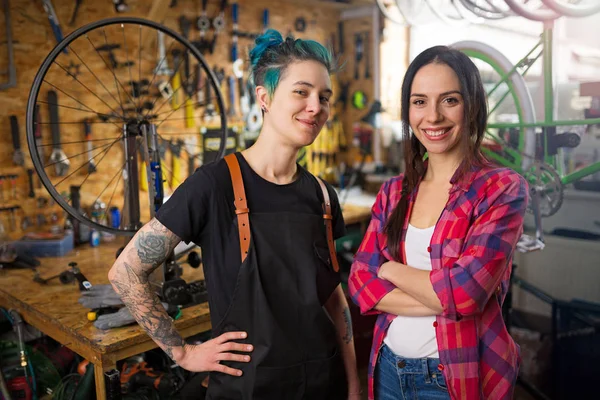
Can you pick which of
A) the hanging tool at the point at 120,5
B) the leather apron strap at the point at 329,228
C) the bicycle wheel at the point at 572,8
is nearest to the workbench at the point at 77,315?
the leather apron strap at the point at 329,228

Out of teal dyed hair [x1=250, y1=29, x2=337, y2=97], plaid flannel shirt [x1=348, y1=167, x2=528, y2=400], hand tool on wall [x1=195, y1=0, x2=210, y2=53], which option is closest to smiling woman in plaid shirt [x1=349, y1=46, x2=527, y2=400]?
plaid flannel shirt [x1=348, y1=167, x2=528, y2=400]

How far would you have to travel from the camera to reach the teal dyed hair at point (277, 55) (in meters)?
1.37

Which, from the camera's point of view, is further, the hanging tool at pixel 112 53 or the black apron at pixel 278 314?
the hanging tool at pixel 112 53

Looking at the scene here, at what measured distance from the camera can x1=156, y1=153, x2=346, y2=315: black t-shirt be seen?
A: 1295mm

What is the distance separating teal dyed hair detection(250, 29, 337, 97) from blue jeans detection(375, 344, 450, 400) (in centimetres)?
79

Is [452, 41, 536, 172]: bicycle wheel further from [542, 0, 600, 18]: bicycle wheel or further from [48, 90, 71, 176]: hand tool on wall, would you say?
[48, 90, 71, 176]: hand tool on wall

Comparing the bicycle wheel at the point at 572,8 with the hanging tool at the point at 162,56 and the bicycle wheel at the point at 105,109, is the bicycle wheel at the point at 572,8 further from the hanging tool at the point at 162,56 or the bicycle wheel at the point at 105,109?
the hanging tool at the point at 162,56

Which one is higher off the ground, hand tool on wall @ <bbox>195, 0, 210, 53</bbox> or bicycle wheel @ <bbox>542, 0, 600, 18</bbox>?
hand tool on wall @ <bbox>195, 0, 210, 53</bbox>

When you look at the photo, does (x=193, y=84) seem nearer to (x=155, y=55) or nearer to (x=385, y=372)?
(x=155, y=55)

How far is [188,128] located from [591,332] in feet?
9.14

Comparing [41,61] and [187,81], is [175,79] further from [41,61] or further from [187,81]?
[41,61]

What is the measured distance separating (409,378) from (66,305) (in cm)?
142

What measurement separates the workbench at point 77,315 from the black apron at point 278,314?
1.78 ft

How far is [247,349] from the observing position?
1335 mm
